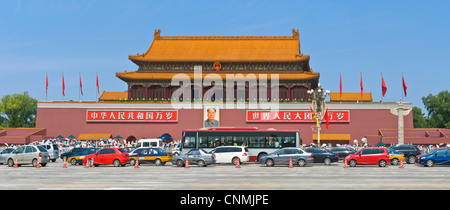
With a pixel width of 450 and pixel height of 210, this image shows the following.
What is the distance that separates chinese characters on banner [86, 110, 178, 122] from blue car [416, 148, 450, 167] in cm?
3650

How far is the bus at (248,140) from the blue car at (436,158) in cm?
970

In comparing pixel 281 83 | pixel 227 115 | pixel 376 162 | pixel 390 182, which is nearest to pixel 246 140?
pixel 376 162

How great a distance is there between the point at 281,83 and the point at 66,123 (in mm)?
27353

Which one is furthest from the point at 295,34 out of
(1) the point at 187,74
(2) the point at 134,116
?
(2) the point at 134,116

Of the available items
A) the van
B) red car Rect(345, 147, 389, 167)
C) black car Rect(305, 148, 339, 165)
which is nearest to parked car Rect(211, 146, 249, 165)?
black car Rect(305, 148, 339, 165)

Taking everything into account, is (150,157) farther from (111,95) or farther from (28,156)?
(111,95)

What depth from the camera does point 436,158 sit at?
33.1m

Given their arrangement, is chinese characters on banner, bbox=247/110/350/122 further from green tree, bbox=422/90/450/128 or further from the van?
green tree, bbox=422/90/450/128

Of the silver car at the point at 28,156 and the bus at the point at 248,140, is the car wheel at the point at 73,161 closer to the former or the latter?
the silver car at the point at 28,156

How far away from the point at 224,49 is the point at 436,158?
145 feet

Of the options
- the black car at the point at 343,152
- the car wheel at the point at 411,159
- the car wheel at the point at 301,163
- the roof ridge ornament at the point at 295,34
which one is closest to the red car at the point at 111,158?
the car wheel at the point at 301,163

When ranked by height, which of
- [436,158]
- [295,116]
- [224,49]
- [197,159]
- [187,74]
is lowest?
[197,159]

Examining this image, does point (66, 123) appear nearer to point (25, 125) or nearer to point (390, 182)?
point (25, 125)

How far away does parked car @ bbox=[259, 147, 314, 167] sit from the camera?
33.2 m
